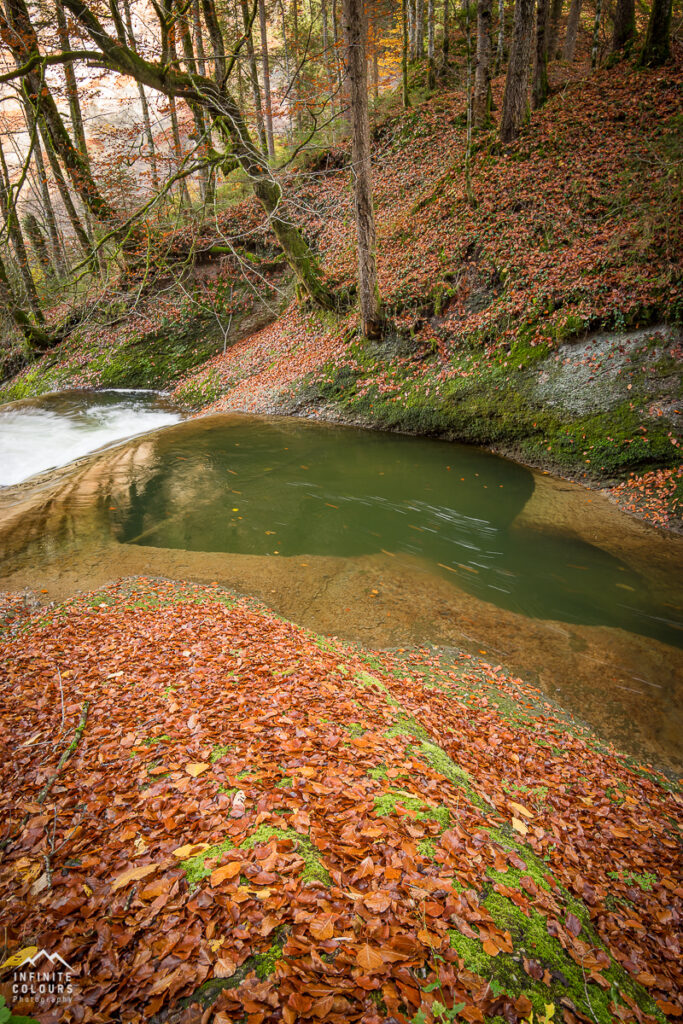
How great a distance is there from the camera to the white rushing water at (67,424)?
46.0 feet

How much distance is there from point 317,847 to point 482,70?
20.7 meters

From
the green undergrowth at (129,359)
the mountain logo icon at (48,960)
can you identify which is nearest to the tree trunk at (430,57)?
the green undergrowth at (129,359)

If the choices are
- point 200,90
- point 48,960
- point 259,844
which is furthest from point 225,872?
point 200,90

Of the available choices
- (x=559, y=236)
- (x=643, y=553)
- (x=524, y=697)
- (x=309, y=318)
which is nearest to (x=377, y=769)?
(x=524, y=697)

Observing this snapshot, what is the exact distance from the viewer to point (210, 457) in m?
12.9

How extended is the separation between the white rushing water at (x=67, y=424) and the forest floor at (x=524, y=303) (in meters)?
2.19

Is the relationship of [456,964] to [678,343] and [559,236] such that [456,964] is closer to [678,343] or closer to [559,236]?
[678,343]

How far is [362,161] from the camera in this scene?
1168 centimetres

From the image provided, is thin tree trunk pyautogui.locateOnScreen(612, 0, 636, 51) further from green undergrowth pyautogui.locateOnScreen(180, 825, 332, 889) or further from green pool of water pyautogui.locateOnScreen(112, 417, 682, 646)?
green undergrowth pyautogui.locateOnScreen(180, 825, 332, 889)

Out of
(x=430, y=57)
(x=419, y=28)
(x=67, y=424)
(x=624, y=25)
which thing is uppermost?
(x=419, y=28)

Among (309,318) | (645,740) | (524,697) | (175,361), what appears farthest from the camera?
(175,361)

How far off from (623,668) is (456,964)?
4681 millimetres

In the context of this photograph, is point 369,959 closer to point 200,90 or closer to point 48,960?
point 48,960

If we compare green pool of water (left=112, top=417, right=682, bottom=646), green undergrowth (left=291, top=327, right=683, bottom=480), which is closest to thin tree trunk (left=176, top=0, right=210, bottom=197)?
green pool of water (left=112, top=417, right=682, bottom=646)
